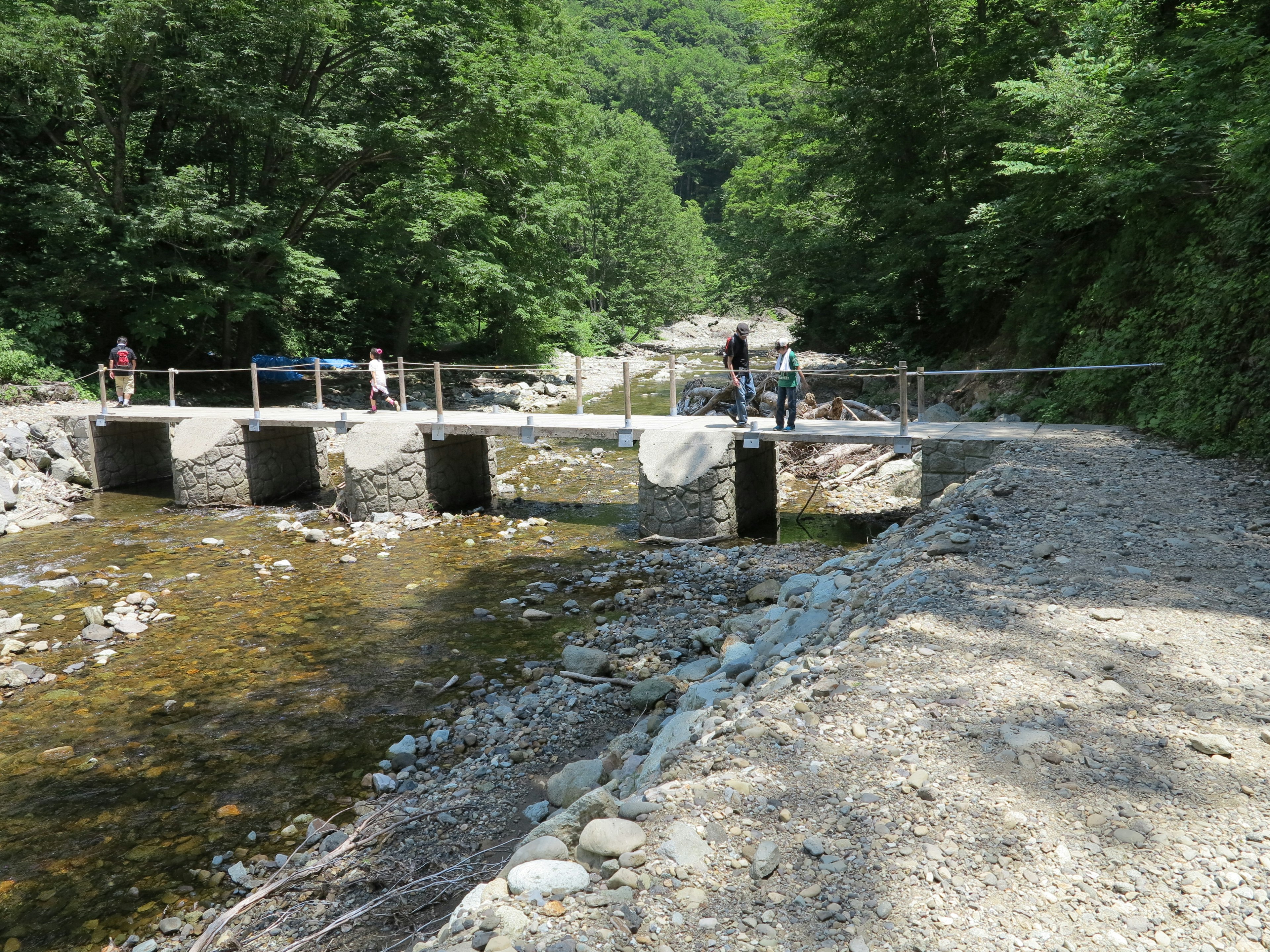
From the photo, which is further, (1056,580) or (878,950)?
(1056,580)

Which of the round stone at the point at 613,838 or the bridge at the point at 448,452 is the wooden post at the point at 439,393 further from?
the round stone at the point at 613,838

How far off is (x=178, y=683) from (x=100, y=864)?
2.69m

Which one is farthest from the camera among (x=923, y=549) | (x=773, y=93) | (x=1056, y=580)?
(x=773, y=93)

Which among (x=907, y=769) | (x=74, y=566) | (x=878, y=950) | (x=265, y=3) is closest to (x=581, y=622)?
(x=907, y=769)

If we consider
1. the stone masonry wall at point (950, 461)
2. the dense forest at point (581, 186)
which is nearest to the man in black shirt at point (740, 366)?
the stone masonry wall at point (950, 461)

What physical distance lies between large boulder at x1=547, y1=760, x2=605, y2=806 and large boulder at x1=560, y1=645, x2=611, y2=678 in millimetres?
1940

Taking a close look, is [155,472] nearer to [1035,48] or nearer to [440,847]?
[440,847]

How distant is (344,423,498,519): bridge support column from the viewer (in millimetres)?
13328

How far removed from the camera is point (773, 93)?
2853 centimetres

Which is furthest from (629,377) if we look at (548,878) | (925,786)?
(548,878)

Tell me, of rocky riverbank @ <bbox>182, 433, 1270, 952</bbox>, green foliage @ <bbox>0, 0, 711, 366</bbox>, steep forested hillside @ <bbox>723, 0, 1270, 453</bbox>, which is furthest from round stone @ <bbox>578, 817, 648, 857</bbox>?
green foliage @ <bbox>0, 0, 711, 366</bbox>

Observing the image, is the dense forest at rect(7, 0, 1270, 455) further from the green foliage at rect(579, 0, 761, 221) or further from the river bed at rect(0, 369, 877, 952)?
the green foliage at rect(579, 0, 761, 221)

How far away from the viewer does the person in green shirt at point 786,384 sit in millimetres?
11266

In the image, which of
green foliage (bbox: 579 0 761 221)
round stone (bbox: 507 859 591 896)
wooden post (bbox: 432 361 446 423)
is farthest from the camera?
green foliage (bbox: 579 0 761 221)
